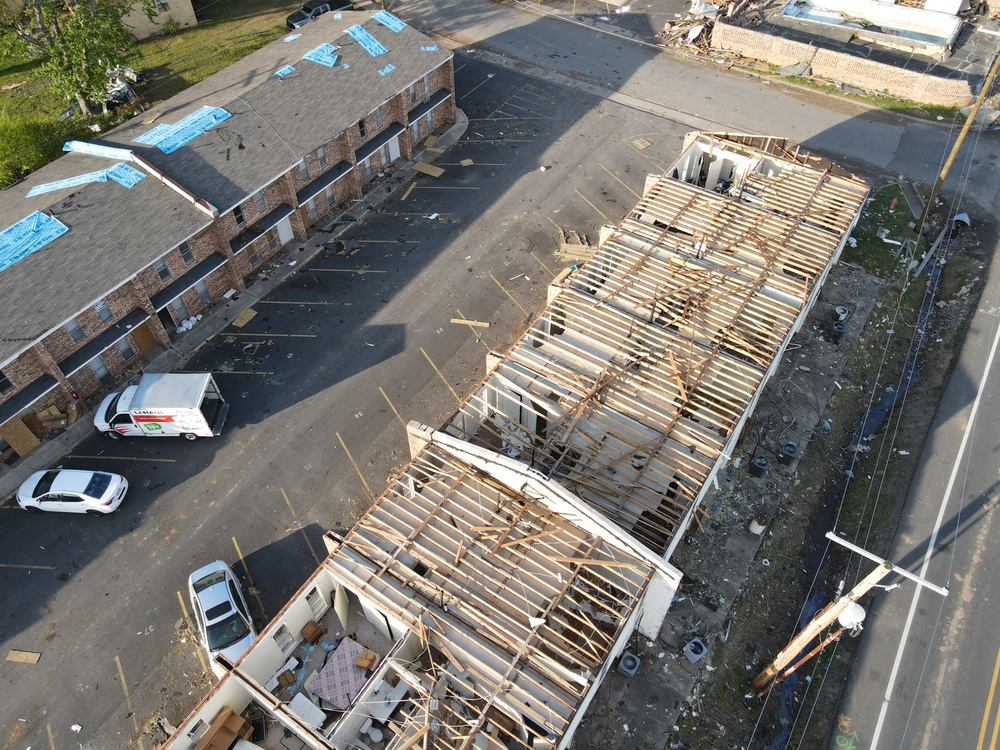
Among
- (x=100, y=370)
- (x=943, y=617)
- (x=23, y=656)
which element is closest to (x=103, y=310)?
(x=100, y=370)

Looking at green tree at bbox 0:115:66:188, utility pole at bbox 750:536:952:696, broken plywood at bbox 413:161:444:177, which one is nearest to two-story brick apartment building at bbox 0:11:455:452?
broken plywood at bbox 413:161:444:177

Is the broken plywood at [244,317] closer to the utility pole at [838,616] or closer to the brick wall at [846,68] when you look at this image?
the utility pole at [838,616]

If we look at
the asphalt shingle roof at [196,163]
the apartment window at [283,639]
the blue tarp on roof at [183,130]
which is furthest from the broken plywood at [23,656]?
the blue tarp on roof at [183,130]

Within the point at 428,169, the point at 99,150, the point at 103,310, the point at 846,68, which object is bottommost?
the point at 428,169

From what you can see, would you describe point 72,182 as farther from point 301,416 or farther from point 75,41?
point 301,416

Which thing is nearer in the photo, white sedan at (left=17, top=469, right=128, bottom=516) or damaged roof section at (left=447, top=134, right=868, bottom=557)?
damaged roof section at (left=447, top=134, right=868, bottom=557)

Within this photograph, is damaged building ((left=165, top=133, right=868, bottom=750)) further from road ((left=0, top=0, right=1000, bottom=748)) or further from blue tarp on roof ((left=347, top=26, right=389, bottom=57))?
blue tarp on roof ((left=347, top=26, right=389, bottom=57))
